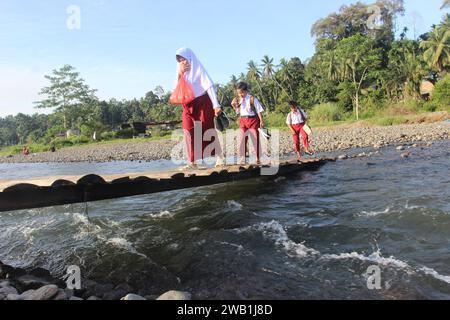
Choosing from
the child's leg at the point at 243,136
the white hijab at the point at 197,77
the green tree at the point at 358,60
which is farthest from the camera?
the green tree at the point at 358,60

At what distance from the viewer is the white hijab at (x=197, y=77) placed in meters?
6.40

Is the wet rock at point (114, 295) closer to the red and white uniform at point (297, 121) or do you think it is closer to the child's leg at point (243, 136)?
the child's leg at point (243, 136)

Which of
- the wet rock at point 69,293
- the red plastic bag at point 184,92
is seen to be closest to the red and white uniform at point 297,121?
the red plastic bag at point 184,92

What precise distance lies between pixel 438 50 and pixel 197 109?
4496 cm

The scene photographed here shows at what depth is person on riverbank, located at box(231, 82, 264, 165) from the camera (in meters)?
8.16

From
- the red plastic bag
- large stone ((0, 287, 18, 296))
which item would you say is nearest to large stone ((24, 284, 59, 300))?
large stone ((0, 287, 18, 296))

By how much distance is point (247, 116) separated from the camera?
8.28 m

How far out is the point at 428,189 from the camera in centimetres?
644

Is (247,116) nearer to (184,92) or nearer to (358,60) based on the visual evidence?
(184,92)

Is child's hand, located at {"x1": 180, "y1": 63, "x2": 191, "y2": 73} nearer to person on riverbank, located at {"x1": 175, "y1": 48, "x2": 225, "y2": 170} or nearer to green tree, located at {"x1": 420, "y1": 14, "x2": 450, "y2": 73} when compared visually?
person on riverbank, located at {"x1": 175, "y1": 48, "x2": 225, "y2": 170}
